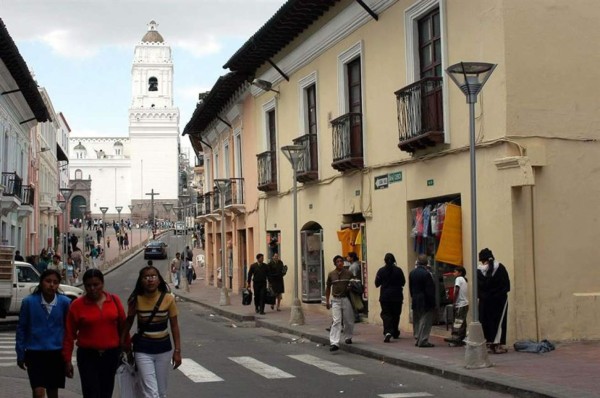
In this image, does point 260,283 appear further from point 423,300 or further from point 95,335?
point 95,335

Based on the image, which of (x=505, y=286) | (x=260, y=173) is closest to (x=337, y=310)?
(x=505, y=286)

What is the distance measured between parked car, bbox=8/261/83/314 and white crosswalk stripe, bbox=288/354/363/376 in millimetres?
7530

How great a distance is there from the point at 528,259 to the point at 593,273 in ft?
4.02

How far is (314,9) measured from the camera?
20.6 m

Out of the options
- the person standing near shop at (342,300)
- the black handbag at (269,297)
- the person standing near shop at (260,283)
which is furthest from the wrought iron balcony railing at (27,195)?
the person standing near shop at (342,300)

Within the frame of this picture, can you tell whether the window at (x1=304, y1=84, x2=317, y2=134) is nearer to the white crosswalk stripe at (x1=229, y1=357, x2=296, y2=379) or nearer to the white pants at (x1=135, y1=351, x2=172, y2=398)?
the white crosswalk stripe at (x1=229, y1=357, x2=296, y2=379)

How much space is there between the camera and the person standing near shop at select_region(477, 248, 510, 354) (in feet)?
42.8

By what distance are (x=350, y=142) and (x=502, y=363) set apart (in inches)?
320

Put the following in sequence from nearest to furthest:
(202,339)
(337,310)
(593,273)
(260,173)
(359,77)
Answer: (593,273)
(337,310)
(202,339)
(359,77)
(260,173)

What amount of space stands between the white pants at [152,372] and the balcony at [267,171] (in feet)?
60.2

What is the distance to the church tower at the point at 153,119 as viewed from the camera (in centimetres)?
11306

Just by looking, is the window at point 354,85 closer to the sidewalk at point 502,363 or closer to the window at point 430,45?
the window at point 430,45

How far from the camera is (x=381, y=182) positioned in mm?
18203

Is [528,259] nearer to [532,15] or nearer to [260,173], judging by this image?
[532,15]
